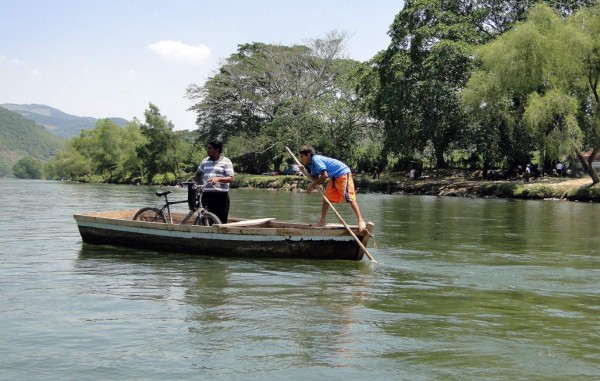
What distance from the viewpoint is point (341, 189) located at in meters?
12.6

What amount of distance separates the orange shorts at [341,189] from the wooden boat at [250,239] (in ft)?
1.82

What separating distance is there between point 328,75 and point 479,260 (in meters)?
54.1

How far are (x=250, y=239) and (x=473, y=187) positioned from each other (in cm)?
3296

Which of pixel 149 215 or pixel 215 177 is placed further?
pixel 149 215

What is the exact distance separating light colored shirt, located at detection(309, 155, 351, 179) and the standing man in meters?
1.61

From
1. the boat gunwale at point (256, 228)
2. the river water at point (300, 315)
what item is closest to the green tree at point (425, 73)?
the river water at point (300, 315)

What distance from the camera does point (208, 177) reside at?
12984mm

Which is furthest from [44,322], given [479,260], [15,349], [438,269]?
[479,260]

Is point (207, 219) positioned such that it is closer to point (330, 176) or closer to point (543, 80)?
point (330, 176)

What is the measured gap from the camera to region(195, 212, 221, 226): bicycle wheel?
42.7ft

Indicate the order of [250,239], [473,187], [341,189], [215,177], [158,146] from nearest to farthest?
1. [250,239]
2. [341,189]
3. [215,177]
4. [473,187]
5. [158,146]

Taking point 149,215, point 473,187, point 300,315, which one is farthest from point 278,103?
point 300,315

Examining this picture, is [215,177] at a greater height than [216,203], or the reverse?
[215,177]

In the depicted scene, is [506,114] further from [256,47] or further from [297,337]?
[256,47]
